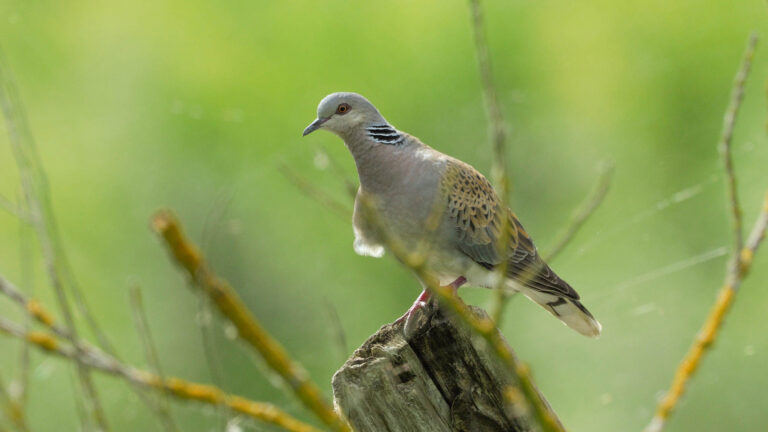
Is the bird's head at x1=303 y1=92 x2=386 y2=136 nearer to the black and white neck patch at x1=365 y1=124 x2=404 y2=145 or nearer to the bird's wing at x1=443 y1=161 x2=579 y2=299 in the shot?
the black and white neck patch at x1=365 y1=124 x2=404 y2=145

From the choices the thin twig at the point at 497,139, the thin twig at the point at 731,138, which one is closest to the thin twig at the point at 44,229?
the thin twig at the point at 497,139

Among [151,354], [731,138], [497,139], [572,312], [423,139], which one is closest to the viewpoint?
[497,139]

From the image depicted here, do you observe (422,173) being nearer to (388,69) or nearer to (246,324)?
(246,324)

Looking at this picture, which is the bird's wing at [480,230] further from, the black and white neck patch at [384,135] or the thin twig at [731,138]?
the thin twig at [731,138]

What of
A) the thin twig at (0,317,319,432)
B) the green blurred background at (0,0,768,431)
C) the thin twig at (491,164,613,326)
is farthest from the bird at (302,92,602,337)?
the green blurred background at (0,0,768,431)

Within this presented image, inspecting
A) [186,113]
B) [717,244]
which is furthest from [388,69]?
[717,244]

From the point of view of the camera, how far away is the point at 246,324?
866mm

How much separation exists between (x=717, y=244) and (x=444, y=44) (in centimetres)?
379

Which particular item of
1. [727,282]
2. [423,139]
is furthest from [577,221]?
[423,139]

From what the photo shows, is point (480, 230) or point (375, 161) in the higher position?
point (375, 161)

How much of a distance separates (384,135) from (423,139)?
6.05 m

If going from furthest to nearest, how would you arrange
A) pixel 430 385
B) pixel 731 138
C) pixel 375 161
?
pixel 375 161 < pixel 430 385 < pixel 731 138

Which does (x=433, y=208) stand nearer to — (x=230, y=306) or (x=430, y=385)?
(x=430, y=385)

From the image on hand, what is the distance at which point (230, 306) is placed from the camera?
0.87 m
